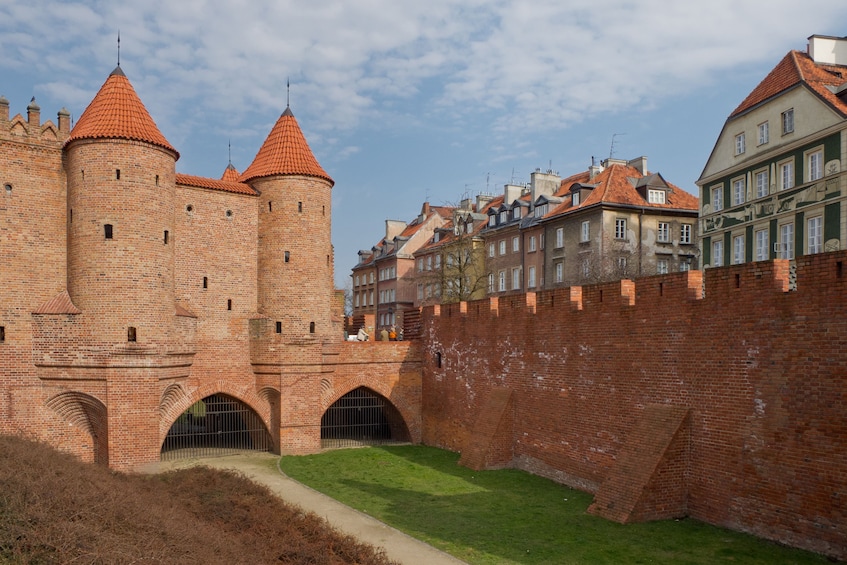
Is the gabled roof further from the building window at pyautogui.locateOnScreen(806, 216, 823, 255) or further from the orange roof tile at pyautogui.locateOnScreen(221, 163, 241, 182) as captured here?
the orange roof tile at pyautogui.locateOnScreen(221, 163, 241, 182)

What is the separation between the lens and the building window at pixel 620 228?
36188mm

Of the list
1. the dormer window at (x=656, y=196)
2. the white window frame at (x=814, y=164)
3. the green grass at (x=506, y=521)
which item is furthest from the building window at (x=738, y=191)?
the green grass at (x=506, y=521)

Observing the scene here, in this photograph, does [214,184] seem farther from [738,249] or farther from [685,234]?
[685,234]

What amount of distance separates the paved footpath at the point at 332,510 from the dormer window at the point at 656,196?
81.6 ft

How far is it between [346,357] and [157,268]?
6509 mm

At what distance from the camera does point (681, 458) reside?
1293 centimetres

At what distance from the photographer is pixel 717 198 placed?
30.7 m

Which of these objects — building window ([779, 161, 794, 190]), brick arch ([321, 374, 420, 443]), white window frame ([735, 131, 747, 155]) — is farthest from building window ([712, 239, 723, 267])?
brick arch ([321, 374, 420, 443])

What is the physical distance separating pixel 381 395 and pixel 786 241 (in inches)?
625

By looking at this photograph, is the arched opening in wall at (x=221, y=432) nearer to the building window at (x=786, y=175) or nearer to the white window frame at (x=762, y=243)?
the white window frame at (x=762, y=243)

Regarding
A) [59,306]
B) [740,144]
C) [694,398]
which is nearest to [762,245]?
[740,144]

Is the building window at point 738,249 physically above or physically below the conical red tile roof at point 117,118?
below

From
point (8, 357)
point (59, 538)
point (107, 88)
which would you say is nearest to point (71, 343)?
point (8, 357)

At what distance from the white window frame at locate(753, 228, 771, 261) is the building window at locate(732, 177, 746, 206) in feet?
5.90
